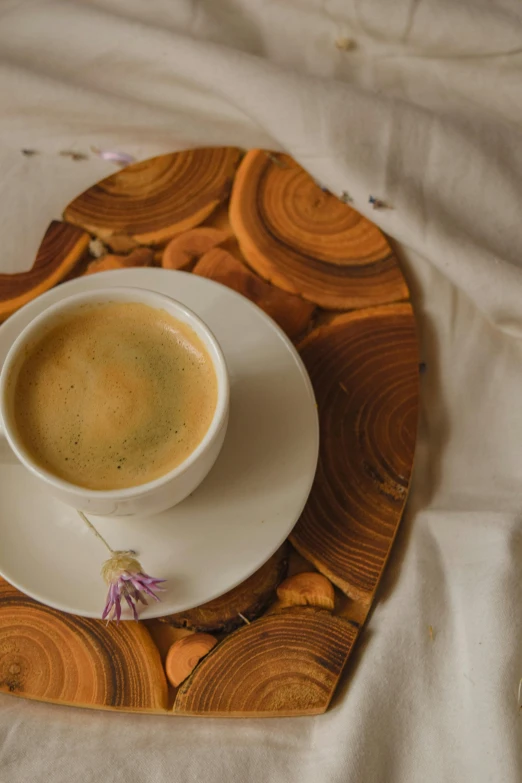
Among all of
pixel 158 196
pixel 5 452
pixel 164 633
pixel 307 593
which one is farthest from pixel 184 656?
pixel 158 196

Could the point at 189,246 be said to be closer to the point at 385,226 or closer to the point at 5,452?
the point at 385,226

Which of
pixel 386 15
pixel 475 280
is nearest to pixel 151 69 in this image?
pixel 386 15

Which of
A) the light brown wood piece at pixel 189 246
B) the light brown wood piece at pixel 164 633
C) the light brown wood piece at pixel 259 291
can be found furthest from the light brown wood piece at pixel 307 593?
the light brown wood piece at pixel 189 246

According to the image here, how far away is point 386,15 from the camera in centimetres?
118

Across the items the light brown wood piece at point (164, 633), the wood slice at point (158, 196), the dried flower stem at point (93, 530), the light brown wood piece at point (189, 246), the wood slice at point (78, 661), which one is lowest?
the wood slice at point (78, 661)

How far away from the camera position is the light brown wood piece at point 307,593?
87cm

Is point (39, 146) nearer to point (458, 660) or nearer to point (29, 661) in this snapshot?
point (29, 661)

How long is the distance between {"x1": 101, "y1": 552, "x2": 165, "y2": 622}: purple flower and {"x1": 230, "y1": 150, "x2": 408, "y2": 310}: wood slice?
0.41m

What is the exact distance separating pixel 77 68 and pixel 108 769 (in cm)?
101

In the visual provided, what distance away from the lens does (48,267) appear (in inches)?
39.8

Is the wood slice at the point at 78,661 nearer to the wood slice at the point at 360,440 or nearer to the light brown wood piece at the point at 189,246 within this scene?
the wood slice at the point at 360,440

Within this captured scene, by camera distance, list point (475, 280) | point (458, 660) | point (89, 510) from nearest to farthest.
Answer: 1. point (89, 510)
2. point (458, 660)
3. point (475, 280)

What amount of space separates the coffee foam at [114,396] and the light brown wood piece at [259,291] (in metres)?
0.17

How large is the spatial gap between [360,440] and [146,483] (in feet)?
0.96
